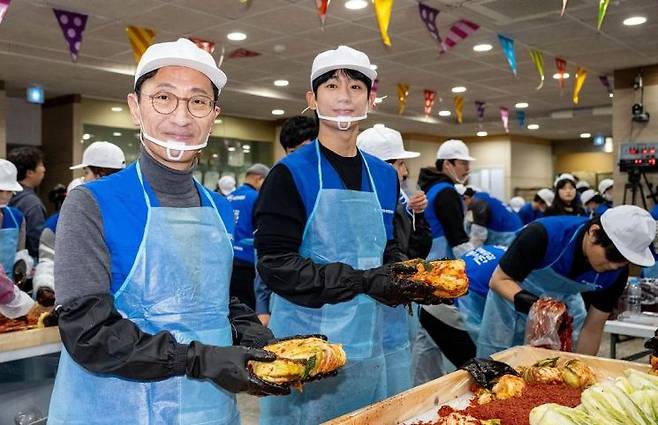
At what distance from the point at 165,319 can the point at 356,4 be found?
5.14m

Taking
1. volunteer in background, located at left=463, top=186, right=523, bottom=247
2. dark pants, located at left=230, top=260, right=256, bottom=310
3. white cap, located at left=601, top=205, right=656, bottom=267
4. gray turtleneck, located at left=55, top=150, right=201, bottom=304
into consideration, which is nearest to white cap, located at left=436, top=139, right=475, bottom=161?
volunteer in background, located at left=463, top=186, right=523, bottom=247

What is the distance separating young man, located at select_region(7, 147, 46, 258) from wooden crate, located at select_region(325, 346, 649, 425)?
3.82m

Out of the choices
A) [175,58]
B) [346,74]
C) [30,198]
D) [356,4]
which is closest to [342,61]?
[346,74]

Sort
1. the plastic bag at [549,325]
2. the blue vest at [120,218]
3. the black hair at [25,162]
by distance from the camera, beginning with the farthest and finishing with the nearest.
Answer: the black hair at [25,162] < the plastic bag at [549,325] < the blue vest at [120,218]

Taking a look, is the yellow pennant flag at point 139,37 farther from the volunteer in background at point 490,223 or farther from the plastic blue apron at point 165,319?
the plastic blue apron at point 165,319

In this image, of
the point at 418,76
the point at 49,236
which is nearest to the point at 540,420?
the point at 49,236

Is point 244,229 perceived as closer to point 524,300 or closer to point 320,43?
point 524,300

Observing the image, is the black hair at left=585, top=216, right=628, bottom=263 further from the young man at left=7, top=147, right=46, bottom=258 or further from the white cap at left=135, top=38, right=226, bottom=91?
the young man at left=7, top=147, right=46, bottom=258

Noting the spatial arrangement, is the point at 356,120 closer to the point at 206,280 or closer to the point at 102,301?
the point at 206,280

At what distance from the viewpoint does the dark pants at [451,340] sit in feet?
11.3

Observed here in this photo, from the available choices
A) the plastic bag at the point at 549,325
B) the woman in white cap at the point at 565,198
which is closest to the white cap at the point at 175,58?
the plastic bag at the point at 549,325

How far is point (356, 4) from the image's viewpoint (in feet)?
20.0

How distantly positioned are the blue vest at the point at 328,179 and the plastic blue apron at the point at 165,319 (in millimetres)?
656

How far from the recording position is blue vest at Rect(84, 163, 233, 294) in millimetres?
1466
